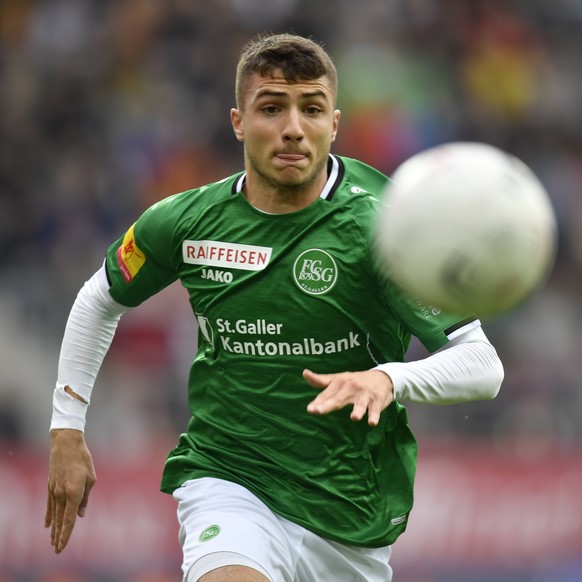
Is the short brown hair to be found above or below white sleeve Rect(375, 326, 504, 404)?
above

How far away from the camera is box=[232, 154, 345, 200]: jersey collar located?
5.62 m

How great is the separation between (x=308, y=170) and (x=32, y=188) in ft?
28.3

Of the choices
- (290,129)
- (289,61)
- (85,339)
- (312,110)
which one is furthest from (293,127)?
(85,339)

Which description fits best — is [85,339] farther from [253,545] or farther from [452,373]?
[452,373]

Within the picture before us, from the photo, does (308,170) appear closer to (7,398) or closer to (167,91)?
(7,398)

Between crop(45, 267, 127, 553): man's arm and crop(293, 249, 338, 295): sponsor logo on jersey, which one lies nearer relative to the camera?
crop(293, 249, 338, 295): sponsor logo on jersey

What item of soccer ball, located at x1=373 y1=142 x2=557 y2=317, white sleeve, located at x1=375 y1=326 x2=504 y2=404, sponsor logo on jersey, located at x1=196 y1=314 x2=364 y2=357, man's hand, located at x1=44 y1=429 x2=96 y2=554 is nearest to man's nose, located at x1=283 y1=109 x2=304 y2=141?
soccer ball, located at x1=373 y1=142 x2=557 y2=317

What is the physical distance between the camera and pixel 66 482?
19.1 ft

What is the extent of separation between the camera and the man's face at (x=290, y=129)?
17.9 feet

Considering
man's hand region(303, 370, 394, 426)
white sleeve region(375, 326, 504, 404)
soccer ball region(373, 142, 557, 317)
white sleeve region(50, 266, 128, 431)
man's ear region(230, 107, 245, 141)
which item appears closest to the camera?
man's hand region(303, 370, 394, 426)

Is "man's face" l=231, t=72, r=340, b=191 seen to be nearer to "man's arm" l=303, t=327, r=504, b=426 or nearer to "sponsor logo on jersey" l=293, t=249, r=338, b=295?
"sponsor logo on jersey" l=293, t=249, r=338, b=295

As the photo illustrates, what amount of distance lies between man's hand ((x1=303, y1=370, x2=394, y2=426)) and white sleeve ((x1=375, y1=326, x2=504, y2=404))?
163 mm

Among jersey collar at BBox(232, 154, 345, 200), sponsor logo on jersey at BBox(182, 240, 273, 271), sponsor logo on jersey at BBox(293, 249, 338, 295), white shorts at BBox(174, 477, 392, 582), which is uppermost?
jersey collar at BBox(232, 154, 345, 200)

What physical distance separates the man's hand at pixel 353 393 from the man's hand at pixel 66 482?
1643 millimetres
